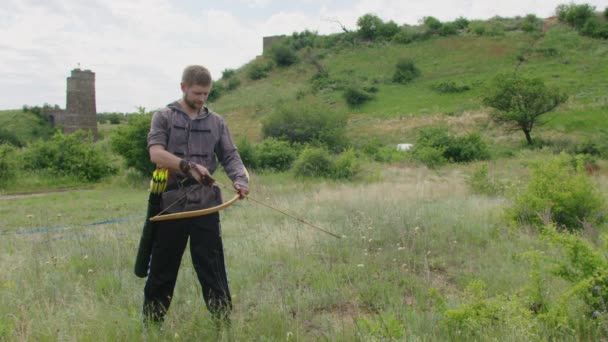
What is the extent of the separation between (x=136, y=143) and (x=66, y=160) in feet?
15.2

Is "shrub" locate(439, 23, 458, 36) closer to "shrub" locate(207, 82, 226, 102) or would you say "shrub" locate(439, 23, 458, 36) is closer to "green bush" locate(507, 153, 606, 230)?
"shrub" locate(207, 82, 226, 102)

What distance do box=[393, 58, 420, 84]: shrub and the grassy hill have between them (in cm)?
78

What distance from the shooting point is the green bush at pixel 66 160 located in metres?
21.7

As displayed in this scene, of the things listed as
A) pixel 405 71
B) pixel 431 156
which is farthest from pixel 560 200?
pixel 405 71

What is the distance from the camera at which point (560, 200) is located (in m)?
6.37

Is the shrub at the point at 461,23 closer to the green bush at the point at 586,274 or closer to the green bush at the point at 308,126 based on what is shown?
the green bush at the point at 308,126

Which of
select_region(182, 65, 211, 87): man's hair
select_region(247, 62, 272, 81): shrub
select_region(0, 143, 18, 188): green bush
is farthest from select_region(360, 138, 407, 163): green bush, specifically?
select_region(247, 62, 272, 81): shrub

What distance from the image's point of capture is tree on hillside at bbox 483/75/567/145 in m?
24.6

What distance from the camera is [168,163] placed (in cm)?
298

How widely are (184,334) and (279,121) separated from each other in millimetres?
27262

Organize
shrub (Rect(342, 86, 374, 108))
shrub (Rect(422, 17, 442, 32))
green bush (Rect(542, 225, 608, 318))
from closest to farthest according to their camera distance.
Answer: green bush (Rect(542, 225, 608, 318)), shrub (Rect(342, 86, 374, 108)), shrub (Rect(422, 17, 442, 32))

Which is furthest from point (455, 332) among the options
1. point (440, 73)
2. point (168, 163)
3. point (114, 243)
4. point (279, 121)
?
point (440, 73)

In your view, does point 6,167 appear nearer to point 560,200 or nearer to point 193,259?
point 193,259

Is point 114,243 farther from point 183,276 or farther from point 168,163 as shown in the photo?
point 168,163
